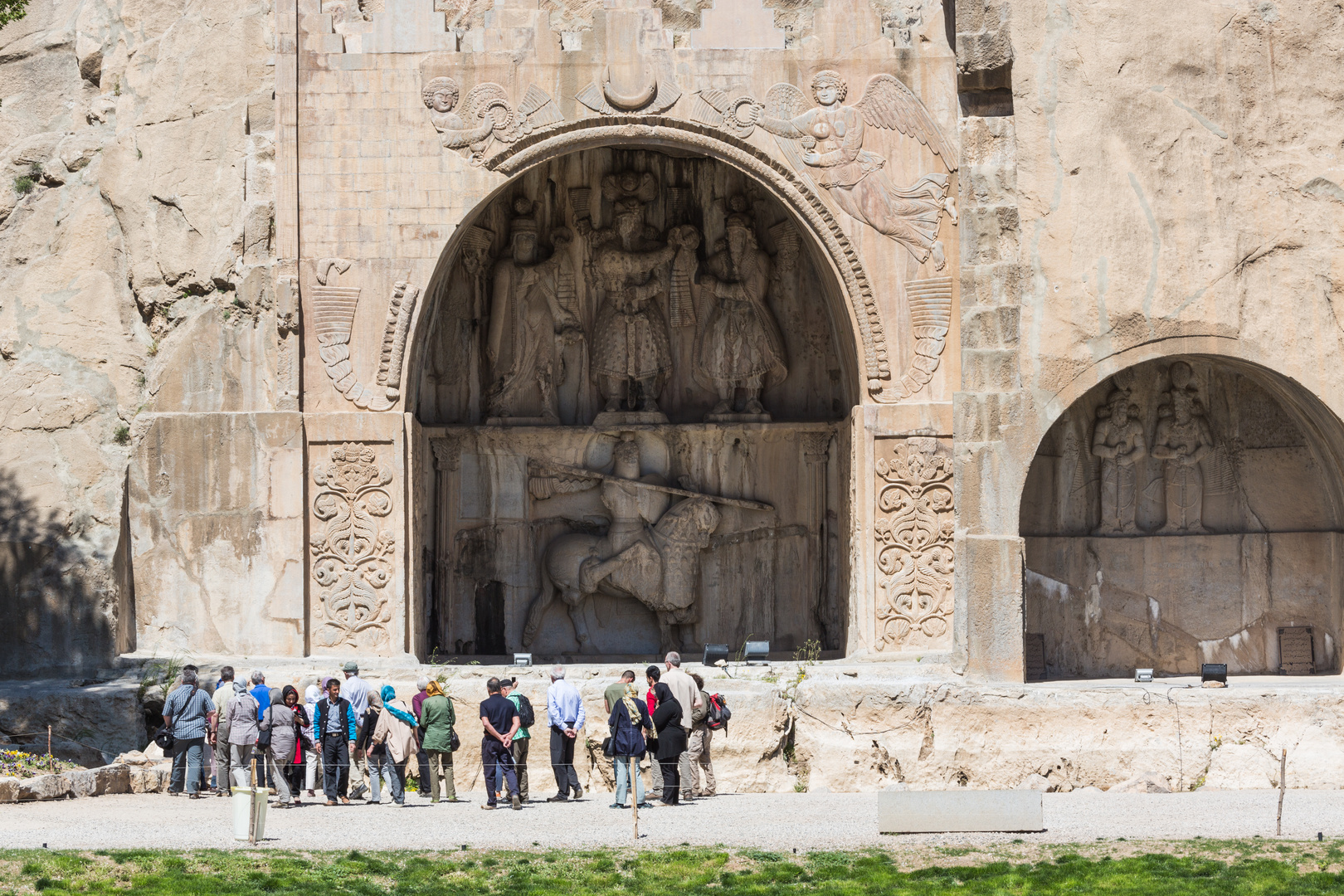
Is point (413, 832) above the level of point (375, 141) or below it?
below

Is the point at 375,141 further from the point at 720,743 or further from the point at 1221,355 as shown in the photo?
the point at 1221,355

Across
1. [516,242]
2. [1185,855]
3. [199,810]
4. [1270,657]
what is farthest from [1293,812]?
[516,242]

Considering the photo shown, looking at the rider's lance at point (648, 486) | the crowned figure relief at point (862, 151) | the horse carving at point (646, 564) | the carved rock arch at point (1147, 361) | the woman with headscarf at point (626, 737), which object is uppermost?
the crowned figure relief at point (862, 151)

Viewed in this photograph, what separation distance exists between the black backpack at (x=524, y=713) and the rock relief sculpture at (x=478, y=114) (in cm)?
537

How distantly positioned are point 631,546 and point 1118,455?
508cm

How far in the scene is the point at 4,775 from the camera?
14.4 meters

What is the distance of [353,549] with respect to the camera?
17500 mm

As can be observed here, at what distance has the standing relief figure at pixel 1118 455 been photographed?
742 inches

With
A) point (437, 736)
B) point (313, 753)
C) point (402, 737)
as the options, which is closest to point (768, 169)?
point (437, 736)

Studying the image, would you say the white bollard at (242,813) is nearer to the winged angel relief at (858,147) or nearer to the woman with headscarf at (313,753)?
the woman with headscarf at (313,753)

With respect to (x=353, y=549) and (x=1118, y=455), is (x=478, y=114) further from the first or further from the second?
(x=1118, y=455)

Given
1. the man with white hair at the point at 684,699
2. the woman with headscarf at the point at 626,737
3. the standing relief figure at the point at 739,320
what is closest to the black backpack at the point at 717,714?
the man with white hair at the point at 684,699

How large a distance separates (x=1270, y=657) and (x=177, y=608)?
35.4 feet

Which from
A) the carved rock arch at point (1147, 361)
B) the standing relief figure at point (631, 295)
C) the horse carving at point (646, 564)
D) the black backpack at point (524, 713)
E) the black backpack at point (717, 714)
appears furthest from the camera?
the standing relief figure at point (631, 295)
